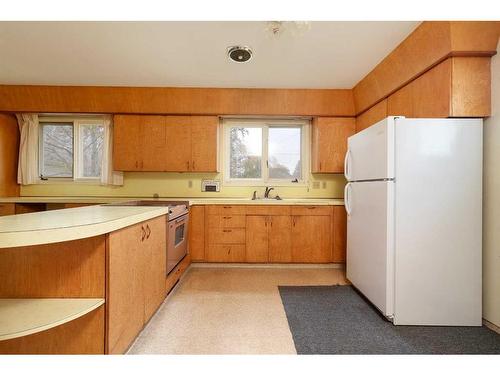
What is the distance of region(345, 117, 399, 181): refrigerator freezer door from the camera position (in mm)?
1979

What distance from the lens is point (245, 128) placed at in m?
3.98

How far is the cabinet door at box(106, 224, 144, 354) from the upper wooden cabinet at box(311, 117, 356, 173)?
108 inches

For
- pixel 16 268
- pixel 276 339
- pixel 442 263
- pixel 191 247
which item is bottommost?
pixel 276 339

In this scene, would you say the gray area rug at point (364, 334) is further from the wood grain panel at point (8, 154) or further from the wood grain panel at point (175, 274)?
the wood grain panel at point (8, 154)

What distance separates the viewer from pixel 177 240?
276cm

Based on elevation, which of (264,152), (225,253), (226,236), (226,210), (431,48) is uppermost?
(431,48)

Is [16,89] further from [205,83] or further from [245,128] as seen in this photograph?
[245,128]

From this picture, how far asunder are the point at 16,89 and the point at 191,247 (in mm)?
3248

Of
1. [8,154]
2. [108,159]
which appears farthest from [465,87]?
[8,154]

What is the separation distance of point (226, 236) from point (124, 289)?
6.45ft

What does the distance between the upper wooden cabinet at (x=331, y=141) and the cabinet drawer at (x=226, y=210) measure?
4.20ft

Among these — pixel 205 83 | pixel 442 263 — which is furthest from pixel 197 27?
pixel 442 263

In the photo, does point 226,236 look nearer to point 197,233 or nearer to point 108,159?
point 197,233
